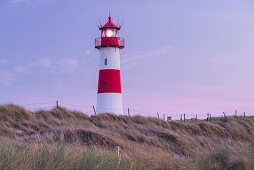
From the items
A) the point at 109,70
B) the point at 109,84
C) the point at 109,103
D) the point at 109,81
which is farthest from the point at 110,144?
the point at 109,70

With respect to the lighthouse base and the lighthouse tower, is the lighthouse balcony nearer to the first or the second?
the lighthouse tower

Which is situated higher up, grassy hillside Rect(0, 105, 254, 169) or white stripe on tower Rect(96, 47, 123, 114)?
white stripe on tower Rect(96, 47, 123, 114)

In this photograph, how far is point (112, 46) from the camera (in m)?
21.3

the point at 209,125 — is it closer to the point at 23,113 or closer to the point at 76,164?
the point at 23,113

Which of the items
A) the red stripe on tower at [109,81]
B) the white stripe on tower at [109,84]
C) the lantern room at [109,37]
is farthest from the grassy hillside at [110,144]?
→ the lantern room at [109,37]

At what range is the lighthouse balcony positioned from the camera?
2120cm

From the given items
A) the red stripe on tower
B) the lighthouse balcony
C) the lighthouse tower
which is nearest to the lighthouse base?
the lighthouse tower

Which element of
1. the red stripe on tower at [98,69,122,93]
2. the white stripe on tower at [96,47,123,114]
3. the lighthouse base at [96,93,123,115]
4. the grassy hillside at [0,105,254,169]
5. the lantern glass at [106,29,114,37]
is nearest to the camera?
the grassy hillside at [0,105,254,169]

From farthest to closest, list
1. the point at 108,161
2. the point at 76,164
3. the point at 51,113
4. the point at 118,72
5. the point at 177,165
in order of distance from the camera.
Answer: the point at 118,72, the point at 51,113, the point at 177,165, the point at 108,161, the point at 76,164

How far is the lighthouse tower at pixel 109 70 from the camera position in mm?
20306

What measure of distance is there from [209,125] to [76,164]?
1095 centimetres

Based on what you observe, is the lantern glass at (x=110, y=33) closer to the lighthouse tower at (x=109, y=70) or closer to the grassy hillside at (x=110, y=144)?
the lighthouse tower at (x=109, y=70)

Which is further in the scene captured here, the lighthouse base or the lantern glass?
the lantern glass

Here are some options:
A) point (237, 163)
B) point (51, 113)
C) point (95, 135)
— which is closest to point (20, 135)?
point (95, 135)
